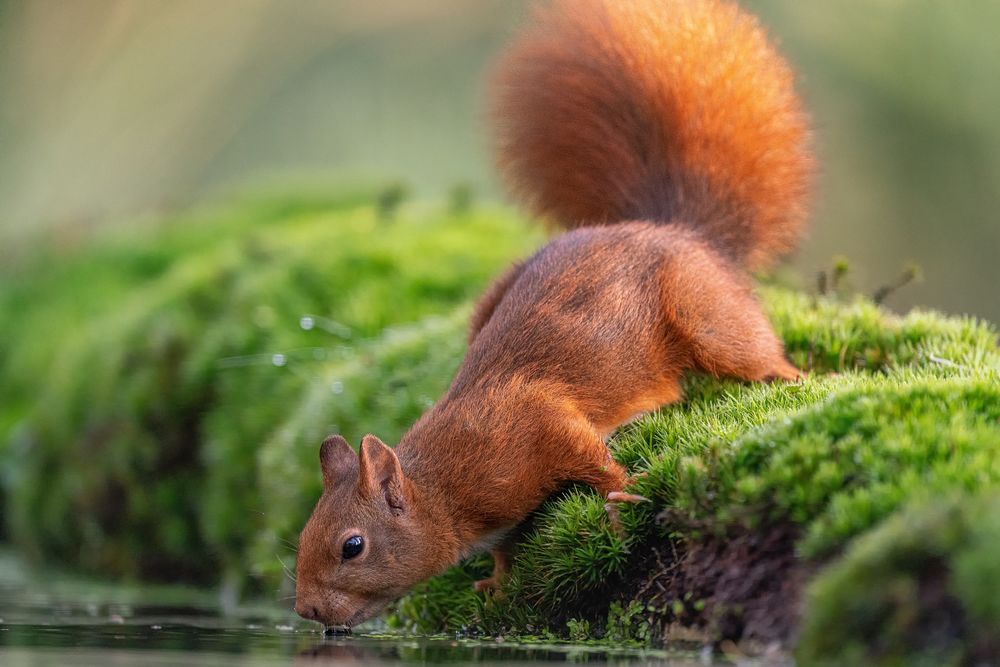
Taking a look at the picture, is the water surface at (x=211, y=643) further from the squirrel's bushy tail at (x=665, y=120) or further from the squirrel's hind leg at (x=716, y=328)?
the squirrel's bushy tail at (x=665, y=120)

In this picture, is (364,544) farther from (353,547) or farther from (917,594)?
(917,594)

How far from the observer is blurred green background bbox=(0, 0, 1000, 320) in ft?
65.1

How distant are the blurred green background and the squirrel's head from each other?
11.1 meters

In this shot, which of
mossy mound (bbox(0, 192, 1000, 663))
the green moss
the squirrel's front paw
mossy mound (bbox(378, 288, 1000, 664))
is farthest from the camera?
the squirrel's front paw

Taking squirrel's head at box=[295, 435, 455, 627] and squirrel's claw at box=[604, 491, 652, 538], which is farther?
squirrel's head at box=[295, 435, 455, 627]

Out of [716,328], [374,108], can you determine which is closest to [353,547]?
[716,328]

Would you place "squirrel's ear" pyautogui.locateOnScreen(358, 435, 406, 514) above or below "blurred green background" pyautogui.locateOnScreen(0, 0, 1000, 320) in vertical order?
below

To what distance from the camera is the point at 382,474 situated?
217 inches

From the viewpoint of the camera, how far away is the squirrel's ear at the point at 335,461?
18.5 feet

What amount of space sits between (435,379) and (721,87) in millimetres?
2260

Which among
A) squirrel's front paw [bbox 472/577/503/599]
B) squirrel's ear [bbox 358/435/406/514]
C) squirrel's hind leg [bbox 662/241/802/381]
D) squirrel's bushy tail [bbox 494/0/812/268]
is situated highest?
squirrel's bushy tail [bbox 494/0/812/268]

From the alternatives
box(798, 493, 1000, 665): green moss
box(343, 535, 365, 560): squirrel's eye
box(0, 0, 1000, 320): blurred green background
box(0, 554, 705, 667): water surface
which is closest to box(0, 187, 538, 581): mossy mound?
box(0, 554, 705, 667): water surface

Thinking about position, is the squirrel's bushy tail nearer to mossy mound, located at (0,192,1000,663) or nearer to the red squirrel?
the red squirrel

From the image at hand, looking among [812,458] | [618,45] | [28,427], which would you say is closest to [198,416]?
[28,427]
